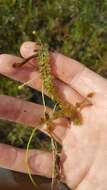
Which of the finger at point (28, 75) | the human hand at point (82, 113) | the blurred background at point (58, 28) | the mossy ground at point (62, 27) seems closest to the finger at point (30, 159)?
the human hand at point (82, 113)

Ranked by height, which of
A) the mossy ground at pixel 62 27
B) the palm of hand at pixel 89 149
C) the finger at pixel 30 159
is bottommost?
the finger at pixel 30 159

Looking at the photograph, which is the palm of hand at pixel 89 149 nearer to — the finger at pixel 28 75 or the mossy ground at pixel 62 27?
the finger at pixel 28 75

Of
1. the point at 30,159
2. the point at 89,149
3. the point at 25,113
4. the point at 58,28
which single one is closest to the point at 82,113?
the point at 89,149

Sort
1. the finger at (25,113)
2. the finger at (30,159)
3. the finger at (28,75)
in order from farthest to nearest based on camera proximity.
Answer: the finger at (30,159)
the finger at (25,113)
the finger at (28,75)

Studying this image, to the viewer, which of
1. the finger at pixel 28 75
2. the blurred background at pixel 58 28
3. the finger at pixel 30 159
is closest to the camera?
the finger at pixel 28 75

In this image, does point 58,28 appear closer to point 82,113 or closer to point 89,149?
point 82,113

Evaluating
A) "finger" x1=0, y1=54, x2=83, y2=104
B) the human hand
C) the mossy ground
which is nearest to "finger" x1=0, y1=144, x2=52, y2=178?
the human hand

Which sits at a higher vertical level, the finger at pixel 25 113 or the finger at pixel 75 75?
the finger at pixel 75 75
